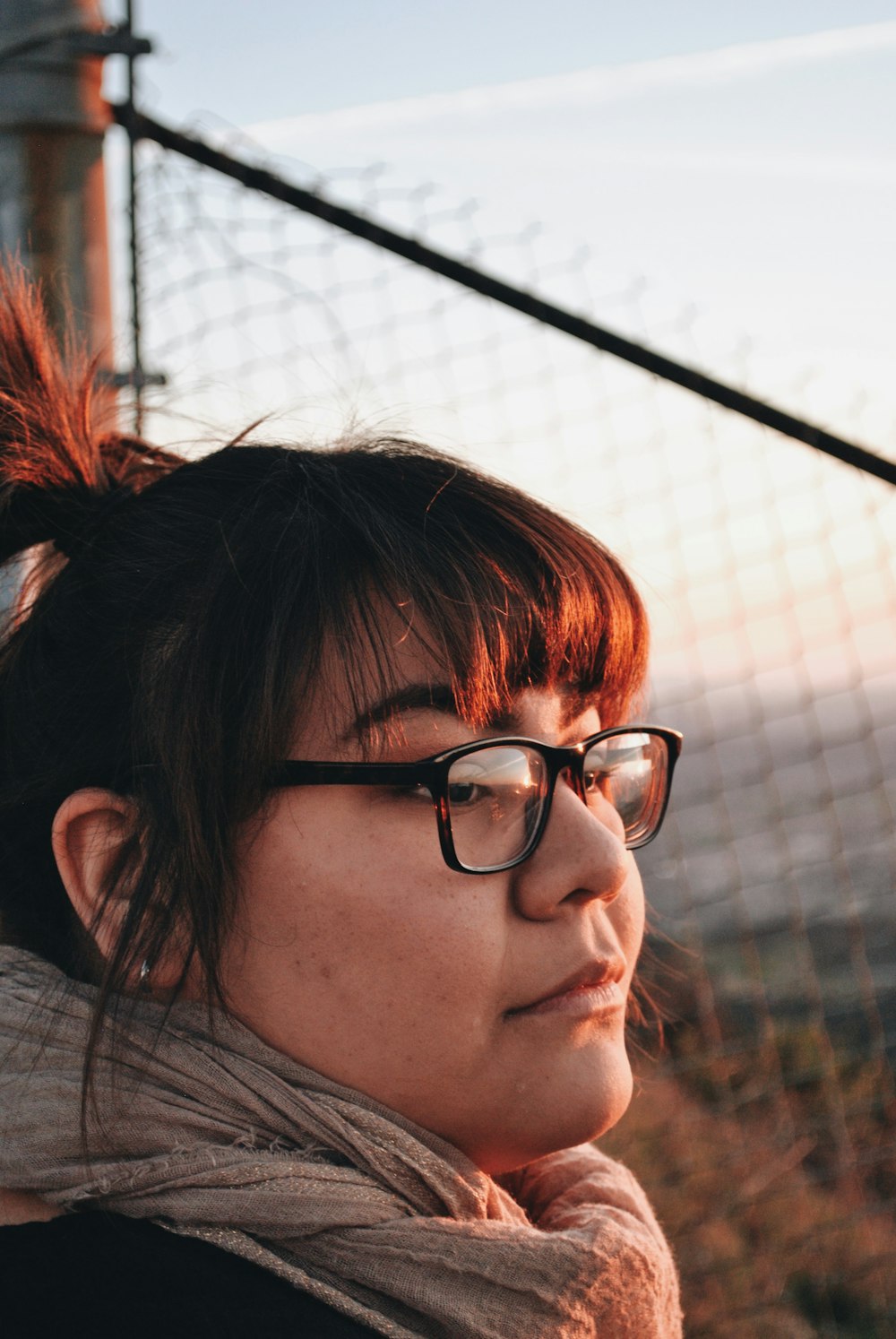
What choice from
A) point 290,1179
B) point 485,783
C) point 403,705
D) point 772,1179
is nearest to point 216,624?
point 403,705

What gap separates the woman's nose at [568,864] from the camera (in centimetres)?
117

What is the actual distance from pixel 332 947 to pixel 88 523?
63 centimetres

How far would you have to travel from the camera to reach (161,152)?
6.33ft

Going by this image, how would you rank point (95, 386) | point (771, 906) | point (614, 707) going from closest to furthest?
point (614, 707) < point (95, 386) < point (771, 906)

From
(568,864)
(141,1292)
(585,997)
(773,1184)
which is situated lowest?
(773,1184)

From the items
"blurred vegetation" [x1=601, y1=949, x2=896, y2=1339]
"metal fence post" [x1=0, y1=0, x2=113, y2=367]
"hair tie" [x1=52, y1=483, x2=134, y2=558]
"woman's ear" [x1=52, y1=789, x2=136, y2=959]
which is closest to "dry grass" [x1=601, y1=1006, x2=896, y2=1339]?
"blurred vegetation" [x1=601, y1=949, x2=896, y2=1339]

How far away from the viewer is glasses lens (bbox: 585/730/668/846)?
1291mm

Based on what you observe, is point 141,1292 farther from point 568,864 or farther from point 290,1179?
point 568,864

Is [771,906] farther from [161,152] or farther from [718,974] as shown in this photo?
[161,152]

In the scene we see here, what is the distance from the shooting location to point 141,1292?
1030 millimetres

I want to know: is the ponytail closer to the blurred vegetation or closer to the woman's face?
the woman's face

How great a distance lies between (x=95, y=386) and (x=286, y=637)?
0.84 m

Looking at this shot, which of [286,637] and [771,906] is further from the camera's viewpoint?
[771,906]

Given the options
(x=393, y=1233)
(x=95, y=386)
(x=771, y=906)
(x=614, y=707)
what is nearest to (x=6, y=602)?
(x=95, y=386)
